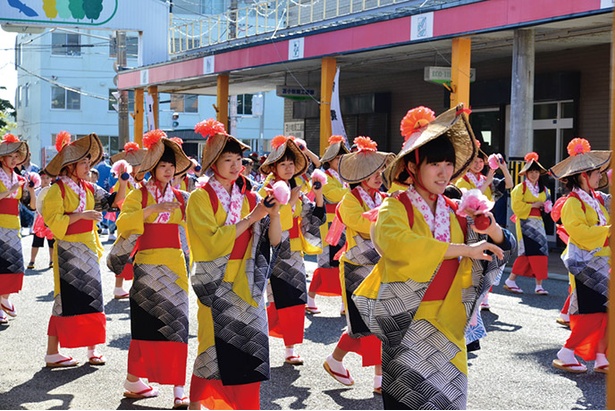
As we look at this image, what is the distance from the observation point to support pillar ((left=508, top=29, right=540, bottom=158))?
14.2m

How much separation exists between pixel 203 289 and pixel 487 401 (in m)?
2.32

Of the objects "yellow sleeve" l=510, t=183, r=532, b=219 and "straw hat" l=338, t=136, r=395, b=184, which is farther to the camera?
"yellow sleeve" l=510, t=183, r=532, b=219

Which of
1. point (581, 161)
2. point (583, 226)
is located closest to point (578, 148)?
point (581, 161)

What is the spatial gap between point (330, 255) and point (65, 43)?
128ft

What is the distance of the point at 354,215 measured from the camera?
6.76m

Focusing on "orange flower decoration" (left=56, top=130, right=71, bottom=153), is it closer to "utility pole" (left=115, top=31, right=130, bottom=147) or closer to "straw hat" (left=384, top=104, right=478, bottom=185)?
"straw hat" (left=384, top=104, right=478, bottom=185)

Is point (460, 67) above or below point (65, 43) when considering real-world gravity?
below

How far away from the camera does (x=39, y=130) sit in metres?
45.8

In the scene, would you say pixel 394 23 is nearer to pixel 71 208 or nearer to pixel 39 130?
pixel 71 208

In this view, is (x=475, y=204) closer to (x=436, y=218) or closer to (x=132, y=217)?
(x=436, y=218)

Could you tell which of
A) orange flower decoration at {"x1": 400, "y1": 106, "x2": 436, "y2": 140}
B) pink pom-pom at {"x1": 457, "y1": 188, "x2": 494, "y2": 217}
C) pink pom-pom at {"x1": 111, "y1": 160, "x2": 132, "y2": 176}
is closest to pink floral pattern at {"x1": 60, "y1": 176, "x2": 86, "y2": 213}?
pink pom-pom at {"x1": 111, "y1": 160, "x2": 132, "y2": 176}

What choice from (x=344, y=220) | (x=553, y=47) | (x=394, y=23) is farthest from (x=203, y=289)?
(x=553, y=47)

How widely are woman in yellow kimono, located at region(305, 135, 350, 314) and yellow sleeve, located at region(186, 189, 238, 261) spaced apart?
4.07m

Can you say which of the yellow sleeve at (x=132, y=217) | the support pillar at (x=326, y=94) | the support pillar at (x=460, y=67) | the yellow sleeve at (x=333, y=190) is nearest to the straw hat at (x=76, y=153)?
the yellow sleeve at (x=132, y=217)
